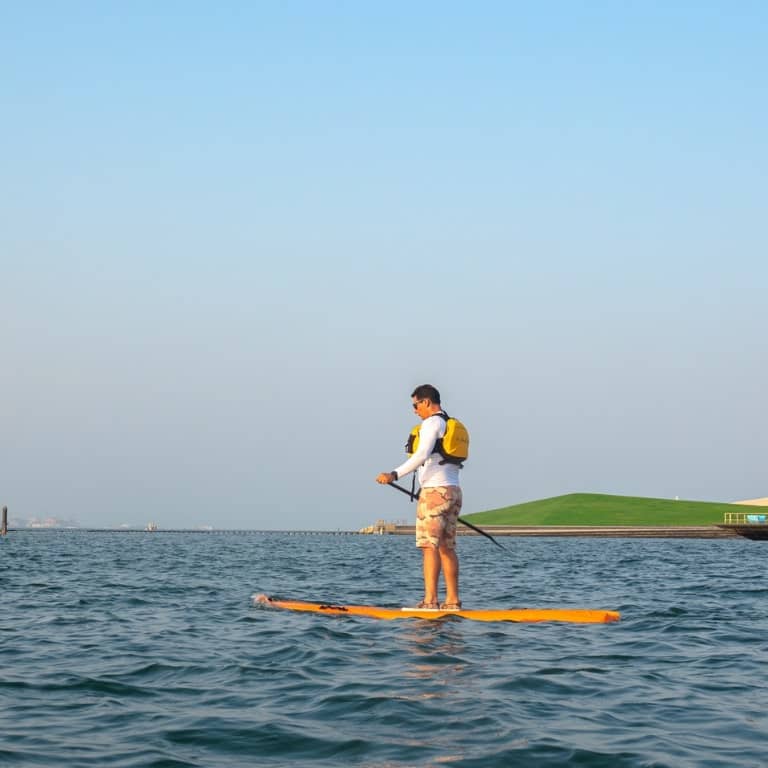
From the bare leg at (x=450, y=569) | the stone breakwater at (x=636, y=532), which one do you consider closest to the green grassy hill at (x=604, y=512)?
the stone breakwater at (x=636, y=532)

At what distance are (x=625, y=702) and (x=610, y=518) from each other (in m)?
104

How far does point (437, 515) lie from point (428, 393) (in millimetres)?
1695

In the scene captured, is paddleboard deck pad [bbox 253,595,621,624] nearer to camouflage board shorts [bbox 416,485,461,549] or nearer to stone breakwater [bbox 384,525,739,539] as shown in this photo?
camouflage board shorts [bbox 416,485,461,549]

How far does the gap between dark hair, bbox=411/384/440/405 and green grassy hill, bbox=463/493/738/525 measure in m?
95.0

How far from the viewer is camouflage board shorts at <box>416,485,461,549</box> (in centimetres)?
1293

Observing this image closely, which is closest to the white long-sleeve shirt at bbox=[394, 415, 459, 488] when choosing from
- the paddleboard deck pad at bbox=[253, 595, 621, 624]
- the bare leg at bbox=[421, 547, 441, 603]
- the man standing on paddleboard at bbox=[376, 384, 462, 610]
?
the man standing on paddleboard at bbox=[376, 384, 462, 610]

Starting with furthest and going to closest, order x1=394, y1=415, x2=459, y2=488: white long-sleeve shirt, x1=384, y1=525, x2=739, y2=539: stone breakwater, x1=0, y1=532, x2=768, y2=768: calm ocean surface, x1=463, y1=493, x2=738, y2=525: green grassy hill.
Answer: x1=463, y1=493, x2=738, y2=525: green grassy hill, x1=384, y1=525, x2=739, y2=539: stone breakwater, x1=394, y1=415, x2=459, y2=488: white long-sleeve shirt, x1=0, y1=532, x2=768, y2=768: calm ocean surface

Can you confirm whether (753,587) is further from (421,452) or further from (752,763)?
(752,763)

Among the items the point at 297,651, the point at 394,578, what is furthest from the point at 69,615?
the point at 394,578

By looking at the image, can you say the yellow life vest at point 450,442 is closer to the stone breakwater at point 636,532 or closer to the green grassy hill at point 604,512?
the stone breakwater at point 636,532

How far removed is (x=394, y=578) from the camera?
22.8m

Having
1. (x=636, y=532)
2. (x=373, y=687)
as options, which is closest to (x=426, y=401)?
(x=373, y=687)

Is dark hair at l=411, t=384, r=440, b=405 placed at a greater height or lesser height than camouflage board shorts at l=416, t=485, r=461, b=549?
greater

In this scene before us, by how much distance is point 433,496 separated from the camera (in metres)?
13.0
